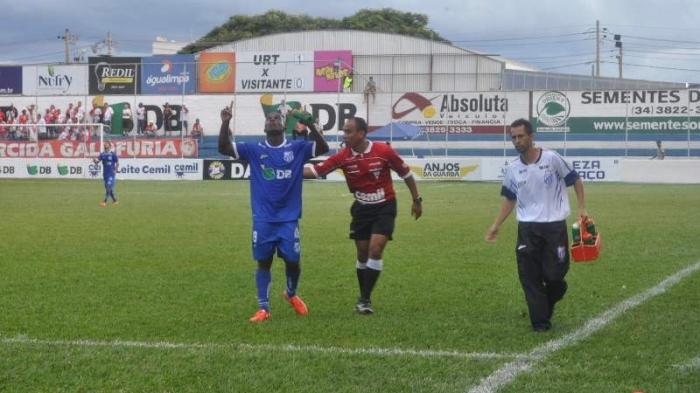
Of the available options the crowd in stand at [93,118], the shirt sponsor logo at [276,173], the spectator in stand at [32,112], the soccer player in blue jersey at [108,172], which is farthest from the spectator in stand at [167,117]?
the shirt sponsor logo at [276,173]

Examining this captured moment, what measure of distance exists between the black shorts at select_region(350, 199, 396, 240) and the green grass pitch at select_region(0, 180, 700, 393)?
74cm

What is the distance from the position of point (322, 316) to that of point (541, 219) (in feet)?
7.12

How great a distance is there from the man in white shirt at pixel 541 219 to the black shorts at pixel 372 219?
1.38 m

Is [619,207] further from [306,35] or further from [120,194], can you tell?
[306,35]

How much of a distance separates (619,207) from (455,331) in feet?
53.6

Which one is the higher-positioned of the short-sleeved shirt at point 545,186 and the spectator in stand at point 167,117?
the spectator in stand at point 167,117

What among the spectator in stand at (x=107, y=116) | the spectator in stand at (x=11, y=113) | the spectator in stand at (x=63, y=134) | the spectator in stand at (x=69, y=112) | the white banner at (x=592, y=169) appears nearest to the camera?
the white banner at (x=592, y=169)

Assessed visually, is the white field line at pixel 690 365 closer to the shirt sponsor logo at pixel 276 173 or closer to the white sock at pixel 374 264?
the white sock at pixel 374 264

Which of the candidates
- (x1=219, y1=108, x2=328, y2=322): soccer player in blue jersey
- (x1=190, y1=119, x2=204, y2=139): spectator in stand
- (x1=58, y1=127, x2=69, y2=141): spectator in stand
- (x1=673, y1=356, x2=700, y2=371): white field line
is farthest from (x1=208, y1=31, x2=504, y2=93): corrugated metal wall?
(x1=673, y1=356, x2=700, y2=371): white field line

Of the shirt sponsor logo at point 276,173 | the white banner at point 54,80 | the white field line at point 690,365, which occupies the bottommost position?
the white field line at point 690,365

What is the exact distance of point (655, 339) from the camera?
7.32 meters

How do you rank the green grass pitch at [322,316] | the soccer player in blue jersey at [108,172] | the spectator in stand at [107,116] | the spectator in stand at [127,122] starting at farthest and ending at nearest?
the spectator in stand at [107,116], the spectator in stand at [127,122], the soccer player in blue jersey at [108,172], the green grass pitch at [322,316]

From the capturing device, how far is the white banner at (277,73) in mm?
57812

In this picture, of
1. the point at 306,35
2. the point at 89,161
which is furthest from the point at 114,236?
the point at 306,35
